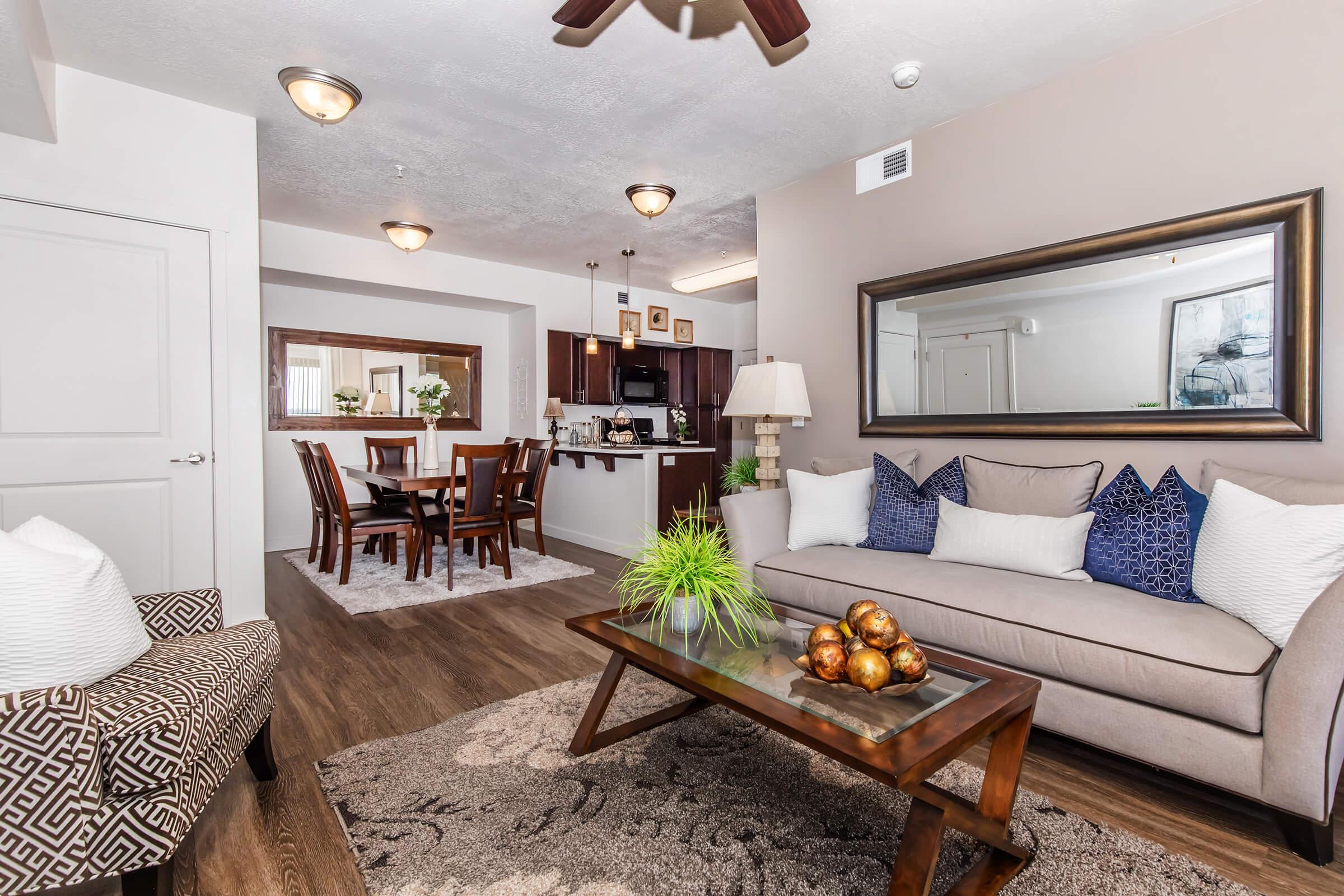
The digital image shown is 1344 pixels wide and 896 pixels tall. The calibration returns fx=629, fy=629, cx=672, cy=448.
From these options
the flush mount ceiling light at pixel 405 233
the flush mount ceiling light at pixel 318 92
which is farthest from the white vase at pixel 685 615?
the flush mount ceiling light at pixel 405 233

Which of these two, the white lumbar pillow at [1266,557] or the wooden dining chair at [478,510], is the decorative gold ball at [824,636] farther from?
the wooden dining chair at [478,510]

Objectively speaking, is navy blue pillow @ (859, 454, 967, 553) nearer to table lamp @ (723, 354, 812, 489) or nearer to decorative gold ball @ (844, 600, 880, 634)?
table lamp @ (723, 354, 812, 489)

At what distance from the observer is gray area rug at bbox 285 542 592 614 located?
4.06 m

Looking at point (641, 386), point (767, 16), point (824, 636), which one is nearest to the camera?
point (824, 636)

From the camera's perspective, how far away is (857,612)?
1661 mm

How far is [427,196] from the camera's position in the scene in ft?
15.0

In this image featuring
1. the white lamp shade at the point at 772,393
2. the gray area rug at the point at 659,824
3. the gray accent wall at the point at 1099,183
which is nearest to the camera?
the gray area rug at the point at 659,824

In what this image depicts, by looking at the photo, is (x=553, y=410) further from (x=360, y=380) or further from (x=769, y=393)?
(x=769, y=393)

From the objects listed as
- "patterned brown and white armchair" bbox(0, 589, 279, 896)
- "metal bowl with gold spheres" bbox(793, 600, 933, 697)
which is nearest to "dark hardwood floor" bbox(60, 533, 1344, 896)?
"patterned brown and white armchair" bbox(0, 589, 279, 896)

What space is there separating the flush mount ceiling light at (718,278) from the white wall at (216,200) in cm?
428

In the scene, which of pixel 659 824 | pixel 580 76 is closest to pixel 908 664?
pixel 659 824

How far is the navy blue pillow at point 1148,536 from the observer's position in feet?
7.04

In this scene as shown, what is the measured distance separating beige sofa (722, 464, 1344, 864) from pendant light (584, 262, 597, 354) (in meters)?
4.30

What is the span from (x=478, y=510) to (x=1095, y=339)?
3817mm
